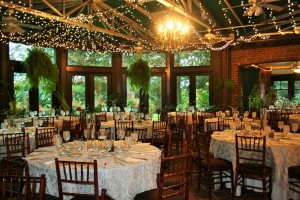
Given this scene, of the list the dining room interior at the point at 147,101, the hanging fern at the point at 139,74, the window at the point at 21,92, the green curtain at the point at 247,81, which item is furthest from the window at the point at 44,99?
the green curtain at the point at 247,81

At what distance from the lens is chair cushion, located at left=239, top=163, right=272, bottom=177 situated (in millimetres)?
4358

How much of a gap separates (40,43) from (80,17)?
381cm

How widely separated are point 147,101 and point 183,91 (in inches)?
63.2

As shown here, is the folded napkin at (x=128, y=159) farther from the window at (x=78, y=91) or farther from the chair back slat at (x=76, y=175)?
the window at (x=78, y=91)

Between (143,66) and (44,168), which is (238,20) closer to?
A: (143,66)

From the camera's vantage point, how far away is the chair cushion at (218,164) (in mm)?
4671

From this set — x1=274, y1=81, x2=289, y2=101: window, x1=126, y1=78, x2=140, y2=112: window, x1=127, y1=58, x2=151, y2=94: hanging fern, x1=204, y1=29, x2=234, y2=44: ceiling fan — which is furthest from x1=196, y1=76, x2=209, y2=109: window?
x1=274, y1=81, x2=289, y2=101: window

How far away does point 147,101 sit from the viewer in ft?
44.6

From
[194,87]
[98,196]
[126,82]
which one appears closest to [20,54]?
[126,82]

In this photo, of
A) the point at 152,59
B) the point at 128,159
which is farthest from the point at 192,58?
the point at 128,159

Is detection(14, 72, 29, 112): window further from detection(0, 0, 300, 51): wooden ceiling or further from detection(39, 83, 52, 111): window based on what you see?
detection(0, 0, 300, 51): wooden ceiling

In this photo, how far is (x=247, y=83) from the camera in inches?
521

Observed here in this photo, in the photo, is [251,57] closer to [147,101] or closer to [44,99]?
[147,101]

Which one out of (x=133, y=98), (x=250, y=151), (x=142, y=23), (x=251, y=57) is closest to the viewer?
(x=250, y=151)
